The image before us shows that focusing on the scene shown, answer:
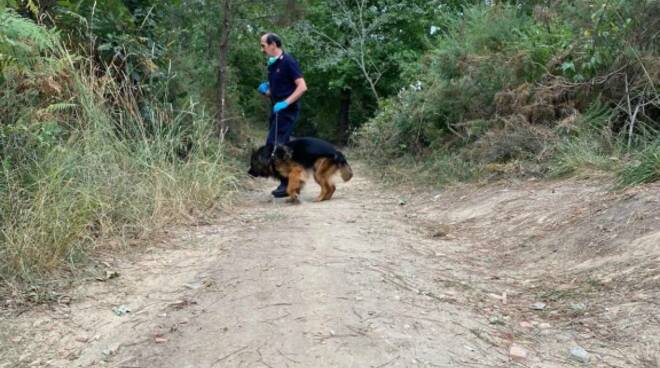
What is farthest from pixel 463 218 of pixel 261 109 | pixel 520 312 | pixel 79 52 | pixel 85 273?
pixel 261 109

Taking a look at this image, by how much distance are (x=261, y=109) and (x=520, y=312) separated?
20.7m

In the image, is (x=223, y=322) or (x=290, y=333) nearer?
(x=290, y=333)

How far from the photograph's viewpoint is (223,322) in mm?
3340

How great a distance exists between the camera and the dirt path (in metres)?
3.02

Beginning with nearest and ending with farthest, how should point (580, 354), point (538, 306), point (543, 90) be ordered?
point (580, 354)
point (538, 306)
point (543, 90)

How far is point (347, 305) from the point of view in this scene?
11.6 feet

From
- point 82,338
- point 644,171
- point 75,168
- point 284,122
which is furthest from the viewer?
point 284,122

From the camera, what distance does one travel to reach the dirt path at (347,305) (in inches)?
119

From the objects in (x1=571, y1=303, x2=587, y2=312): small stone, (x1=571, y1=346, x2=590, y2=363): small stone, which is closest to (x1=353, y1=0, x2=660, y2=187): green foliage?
(x1=571, y1=303, x2=587, y2=312): small stone

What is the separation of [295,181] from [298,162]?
11.3 inches

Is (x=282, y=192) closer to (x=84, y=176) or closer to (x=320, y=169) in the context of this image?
(x=320, y=169)

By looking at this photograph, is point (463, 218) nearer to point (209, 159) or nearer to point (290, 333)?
point (209, 159)

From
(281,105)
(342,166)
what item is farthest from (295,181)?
(281,105)

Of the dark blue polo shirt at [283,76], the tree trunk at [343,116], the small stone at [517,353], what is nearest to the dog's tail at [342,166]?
the dark blue polo shirt at [283,76]
